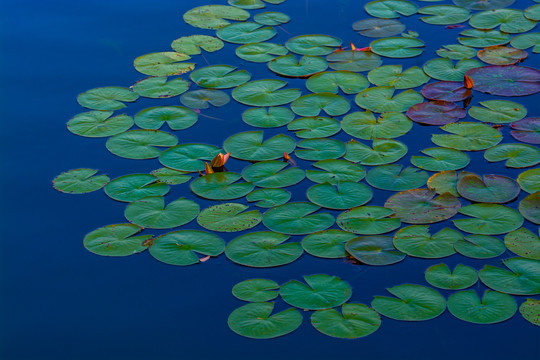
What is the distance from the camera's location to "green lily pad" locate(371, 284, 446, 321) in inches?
108

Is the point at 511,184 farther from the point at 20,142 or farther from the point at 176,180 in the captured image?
the point at 20,142

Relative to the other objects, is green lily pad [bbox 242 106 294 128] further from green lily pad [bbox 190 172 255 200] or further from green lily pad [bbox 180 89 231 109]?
green lily pad [bbox 190 172 255 200]

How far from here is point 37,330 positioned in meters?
2.82

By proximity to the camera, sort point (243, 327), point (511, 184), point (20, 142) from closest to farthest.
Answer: point (243, 327) < point (511, 184) < point (20, 142)

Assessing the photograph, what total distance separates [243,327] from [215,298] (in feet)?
0.81

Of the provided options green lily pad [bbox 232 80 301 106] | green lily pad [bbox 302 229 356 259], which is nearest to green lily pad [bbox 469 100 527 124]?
green lily pad [bbox 232 80 301 106]

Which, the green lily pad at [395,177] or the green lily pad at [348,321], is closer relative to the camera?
the green lily pad at [348,321]

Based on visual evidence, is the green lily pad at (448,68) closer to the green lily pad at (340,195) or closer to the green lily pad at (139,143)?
the green lily pad at (340,195)

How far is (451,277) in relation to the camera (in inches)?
115

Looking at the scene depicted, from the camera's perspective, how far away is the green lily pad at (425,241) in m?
3.04

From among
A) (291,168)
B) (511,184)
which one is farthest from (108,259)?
(511,184)

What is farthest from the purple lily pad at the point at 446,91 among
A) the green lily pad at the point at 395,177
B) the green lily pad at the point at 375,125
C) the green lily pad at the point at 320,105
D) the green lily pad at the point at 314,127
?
the green lily pad at the point at 395,177

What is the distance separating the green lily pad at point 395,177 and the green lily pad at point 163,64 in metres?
1.82

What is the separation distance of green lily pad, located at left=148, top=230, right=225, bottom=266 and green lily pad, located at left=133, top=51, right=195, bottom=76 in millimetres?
1747
